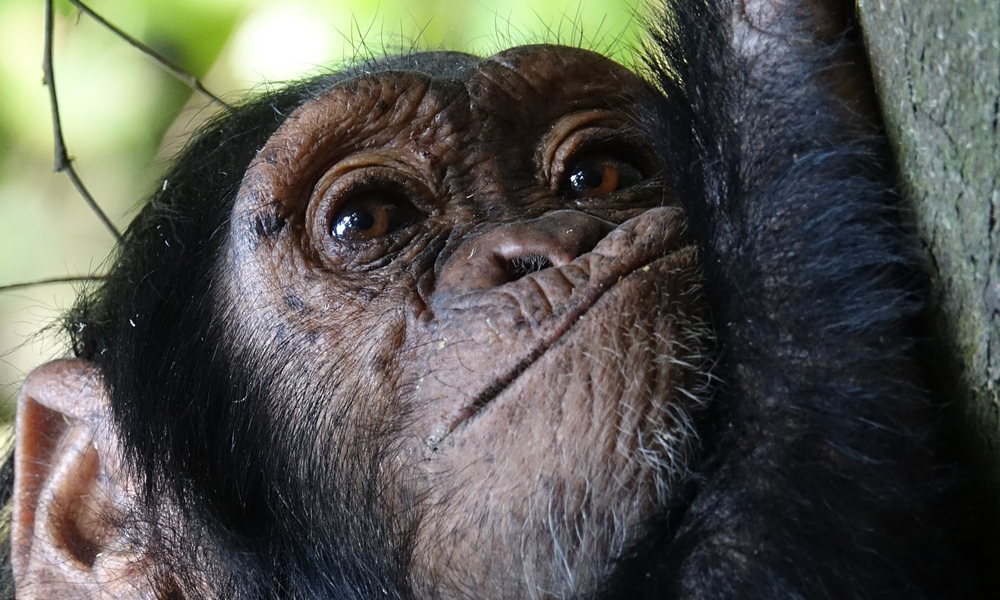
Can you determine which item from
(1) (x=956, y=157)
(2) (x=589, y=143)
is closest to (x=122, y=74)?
(2) (x=589, y=143)

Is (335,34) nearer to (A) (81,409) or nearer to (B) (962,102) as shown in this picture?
(A) (81,409)

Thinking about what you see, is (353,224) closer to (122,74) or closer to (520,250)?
(520,250)

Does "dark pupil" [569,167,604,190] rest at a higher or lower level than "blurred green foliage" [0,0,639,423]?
lower

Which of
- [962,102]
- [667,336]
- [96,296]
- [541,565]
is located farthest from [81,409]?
[962,102]

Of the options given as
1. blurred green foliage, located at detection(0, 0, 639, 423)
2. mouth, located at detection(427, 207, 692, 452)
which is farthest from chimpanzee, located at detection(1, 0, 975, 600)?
blurred green foliage, located at detection(0, 0, 639, 423)

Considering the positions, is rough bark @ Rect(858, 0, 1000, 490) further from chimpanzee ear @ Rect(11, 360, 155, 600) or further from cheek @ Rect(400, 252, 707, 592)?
chimpanzee ear @ Rect(11, 360, 155, 600)

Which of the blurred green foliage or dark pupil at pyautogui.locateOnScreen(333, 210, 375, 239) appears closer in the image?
dark pupil at pyautogui.locateOnScreen(333, 210, 375, 239)
